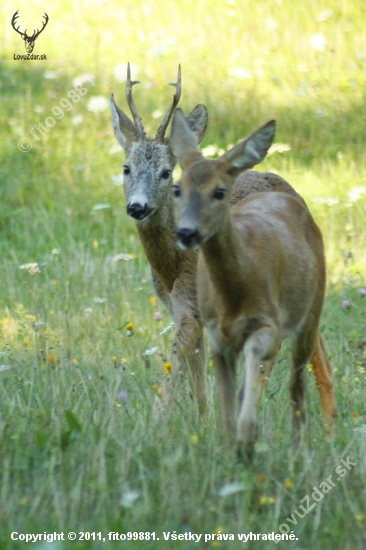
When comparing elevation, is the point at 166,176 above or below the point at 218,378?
above

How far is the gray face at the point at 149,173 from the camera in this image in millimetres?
6895

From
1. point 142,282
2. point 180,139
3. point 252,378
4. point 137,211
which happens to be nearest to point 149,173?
point 137,211

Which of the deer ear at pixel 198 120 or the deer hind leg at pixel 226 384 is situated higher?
the deer ear at pixel 198 120

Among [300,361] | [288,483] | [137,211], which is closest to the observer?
[288,483]

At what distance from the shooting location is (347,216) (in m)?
9.66

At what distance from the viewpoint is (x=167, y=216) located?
7.09m

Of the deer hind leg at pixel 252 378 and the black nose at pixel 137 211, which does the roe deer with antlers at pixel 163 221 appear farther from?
the deer hind leg at pixel 252 378

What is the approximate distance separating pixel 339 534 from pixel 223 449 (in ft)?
2.80

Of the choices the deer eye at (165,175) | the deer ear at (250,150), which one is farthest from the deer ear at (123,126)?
the deer ear at (250,150)

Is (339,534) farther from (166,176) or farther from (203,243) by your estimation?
(166,176)

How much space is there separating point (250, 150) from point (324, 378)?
1797mm

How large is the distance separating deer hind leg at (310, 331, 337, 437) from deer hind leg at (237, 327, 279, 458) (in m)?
1.07

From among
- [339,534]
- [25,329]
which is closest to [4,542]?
[339,534]

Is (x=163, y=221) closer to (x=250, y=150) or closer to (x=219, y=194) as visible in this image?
(x=250, y=150)
